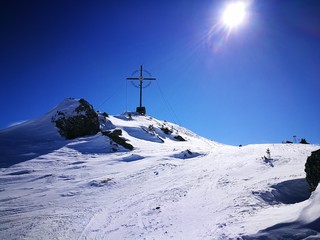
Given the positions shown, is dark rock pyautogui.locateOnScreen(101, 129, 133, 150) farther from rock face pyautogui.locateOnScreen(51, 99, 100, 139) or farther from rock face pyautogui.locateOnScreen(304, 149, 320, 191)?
rock face pyautogui.locateOnScreen(304, 149, 320, 191)

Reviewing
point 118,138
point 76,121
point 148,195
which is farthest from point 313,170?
point 76,121

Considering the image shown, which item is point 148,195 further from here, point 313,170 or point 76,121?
point 76,121

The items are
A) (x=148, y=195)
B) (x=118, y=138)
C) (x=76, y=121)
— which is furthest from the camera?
(x=76, y=121)

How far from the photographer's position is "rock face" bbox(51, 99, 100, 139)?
70.1ft

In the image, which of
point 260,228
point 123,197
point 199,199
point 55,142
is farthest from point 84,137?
point 260,228

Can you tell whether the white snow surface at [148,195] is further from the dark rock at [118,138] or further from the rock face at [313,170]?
the dark rock at [118,138]

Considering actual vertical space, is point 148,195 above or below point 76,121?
below

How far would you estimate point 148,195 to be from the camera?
10.6 meters

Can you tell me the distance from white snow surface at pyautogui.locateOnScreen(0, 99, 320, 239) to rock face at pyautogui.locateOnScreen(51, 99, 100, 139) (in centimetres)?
298

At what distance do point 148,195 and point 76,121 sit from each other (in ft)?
43.6

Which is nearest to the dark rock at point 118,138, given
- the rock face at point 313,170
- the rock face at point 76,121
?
the rock face at point 76,121

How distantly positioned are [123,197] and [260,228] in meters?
6.18

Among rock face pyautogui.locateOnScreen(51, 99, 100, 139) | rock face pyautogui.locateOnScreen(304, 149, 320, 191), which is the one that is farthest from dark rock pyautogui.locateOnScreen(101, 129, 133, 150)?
rock face pyautogui.locateOnScreen(304, 149, 320, 191)

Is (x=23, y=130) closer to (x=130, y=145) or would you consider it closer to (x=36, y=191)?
(x=130, y=145)
